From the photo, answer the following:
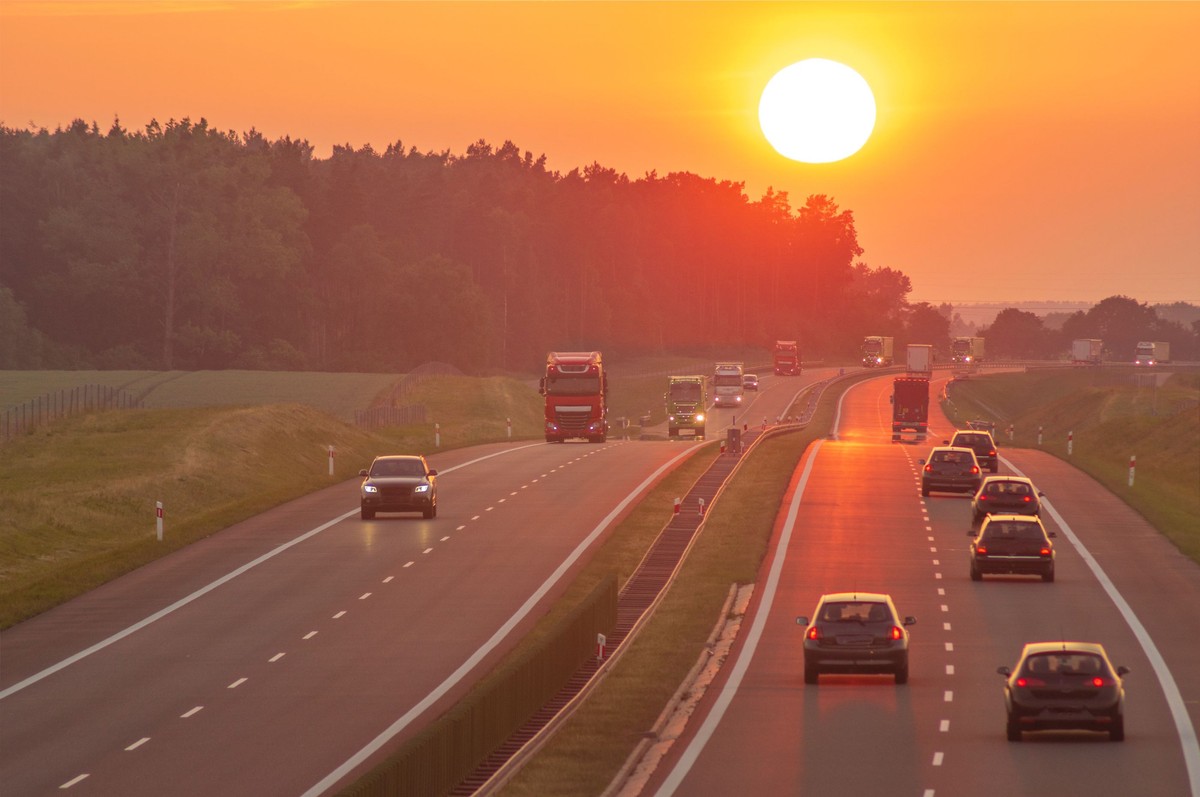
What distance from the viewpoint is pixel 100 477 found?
6694 cm

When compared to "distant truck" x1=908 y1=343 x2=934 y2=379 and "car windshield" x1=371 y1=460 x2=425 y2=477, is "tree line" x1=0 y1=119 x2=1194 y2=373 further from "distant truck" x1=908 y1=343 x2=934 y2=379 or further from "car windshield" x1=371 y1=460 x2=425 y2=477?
"car windshield" x1=371 y1=460 x2=425 y2=477

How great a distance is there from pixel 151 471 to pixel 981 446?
33147mm

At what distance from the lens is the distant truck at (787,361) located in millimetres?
187500

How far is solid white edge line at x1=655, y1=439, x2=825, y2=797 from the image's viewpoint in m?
24.6

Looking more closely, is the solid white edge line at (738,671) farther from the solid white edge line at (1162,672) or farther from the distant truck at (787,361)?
the distant truck at (787,361)

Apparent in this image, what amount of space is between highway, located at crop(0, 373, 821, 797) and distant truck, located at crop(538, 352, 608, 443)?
2001 cm

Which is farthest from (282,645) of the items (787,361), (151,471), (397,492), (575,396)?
(787,361)

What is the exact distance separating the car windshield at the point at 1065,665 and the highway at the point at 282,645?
976 centimetres

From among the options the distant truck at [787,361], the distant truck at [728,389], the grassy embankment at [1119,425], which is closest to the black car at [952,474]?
the grassy embankment at [1119,425]

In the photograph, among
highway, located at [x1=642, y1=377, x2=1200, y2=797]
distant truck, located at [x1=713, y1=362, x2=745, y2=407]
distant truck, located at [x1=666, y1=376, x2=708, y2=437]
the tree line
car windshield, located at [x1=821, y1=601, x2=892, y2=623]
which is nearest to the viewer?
highway, located at [x1=642, y1=377, x2=1200, y2=797]

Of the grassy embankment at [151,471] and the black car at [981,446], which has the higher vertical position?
the black car at [981,446]

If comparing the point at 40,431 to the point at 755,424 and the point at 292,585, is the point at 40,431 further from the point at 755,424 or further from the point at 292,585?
the point at 755,424

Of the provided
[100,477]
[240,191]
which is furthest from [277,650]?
[240,191]

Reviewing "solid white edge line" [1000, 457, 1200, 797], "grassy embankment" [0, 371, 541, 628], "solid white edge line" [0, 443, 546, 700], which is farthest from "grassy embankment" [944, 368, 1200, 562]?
"grassy embankment" [0, 371, 541, 628]
